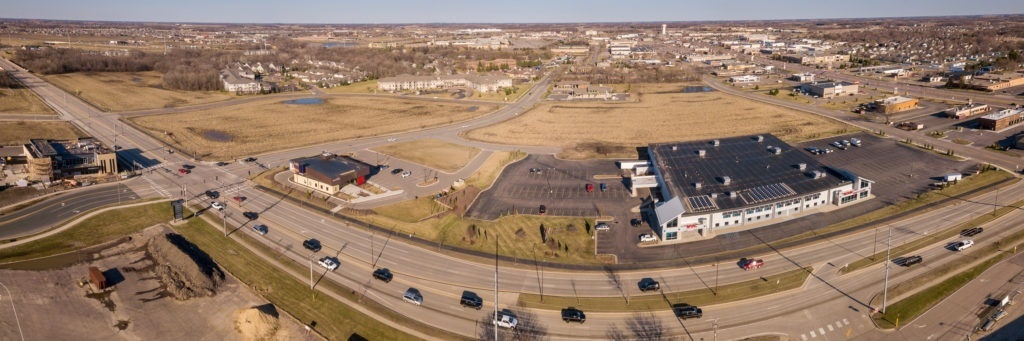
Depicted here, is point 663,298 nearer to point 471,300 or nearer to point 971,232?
point 471,300

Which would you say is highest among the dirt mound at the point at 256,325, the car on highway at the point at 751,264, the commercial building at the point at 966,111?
the commercial building at the point at 966,111

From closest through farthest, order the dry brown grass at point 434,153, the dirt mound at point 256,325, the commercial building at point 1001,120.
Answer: the dirt mound at point 256,325 < the dry brown grass at point 434,153 < the commercial building at point 1001,120

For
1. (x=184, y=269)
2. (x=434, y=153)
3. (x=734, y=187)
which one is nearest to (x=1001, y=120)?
(x=734, y=187)

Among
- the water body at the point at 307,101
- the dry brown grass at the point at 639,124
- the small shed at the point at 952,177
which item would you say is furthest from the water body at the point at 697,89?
the water body at the point at 307,101

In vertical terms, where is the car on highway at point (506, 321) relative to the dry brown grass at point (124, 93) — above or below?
below

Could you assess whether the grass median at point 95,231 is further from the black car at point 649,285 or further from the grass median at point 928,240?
the grass median at point 928,240

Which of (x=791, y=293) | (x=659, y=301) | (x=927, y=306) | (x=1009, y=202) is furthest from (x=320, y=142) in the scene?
(x=1009, y=202)
